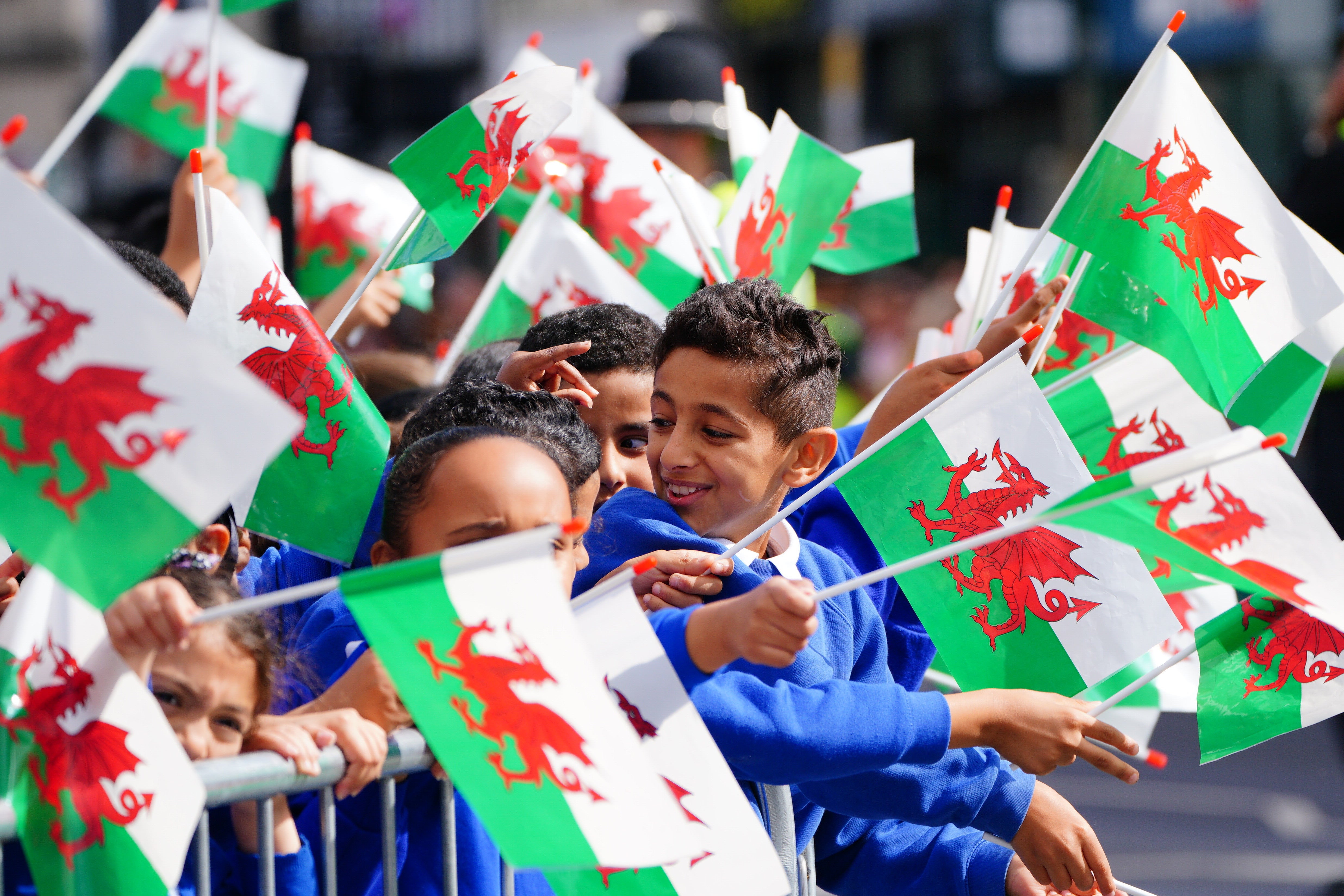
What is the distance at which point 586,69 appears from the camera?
13.6 feet

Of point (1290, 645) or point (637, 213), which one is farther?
point (637, 213)

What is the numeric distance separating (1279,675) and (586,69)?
2.65m

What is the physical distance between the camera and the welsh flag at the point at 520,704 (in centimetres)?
168

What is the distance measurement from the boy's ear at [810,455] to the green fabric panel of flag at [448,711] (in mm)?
1046

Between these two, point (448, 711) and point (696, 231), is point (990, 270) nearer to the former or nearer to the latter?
point (696, 231)

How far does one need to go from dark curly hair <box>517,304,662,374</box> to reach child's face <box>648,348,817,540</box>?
33 centimetres

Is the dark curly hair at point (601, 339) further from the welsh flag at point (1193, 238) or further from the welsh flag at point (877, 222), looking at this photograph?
the welsh flag at point (877, 222)

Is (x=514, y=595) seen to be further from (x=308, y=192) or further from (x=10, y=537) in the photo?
(x=308, y=192)

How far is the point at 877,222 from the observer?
402 cm

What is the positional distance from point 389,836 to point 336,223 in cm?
307

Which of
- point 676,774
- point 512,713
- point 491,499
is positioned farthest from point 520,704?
point 491,499

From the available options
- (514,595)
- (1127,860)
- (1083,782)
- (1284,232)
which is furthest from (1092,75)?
(514,595)

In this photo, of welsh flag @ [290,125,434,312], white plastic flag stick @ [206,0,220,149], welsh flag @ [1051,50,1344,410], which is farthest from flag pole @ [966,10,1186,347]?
welsh flag @ [290,125,434,312]

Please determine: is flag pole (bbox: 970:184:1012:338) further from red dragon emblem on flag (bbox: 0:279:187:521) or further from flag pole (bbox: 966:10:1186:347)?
red dragon emblem on flag (bbox: 0:279:187:521)
